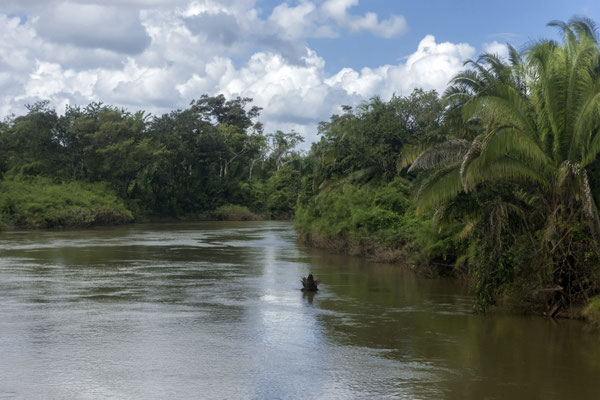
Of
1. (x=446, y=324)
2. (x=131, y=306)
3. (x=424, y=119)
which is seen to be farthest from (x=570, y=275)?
(x=424, y=119)

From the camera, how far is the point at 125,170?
6469cm

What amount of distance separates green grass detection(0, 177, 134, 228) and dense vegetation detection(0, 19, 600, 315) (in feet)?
0.53

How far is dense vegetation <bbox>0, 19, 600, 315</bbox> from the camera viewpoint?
1423cm

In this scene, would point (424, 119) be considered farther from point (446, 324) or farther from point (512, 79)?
point (446, 324)

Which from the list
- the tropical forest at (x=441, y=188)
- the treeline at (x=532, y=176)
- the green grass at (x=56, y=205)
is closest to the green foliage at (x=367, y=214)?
the tropical forest at (x=441, y=188)

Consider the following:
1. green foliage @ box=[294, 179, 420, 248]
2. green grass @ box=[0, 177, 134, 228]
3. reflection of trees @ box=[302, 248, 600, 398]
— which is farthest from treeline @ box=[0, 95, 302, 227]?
reflection of trees @ box=[302, 248, 600, 398]

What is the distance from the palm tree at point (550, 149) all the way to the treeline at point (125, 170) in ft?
144

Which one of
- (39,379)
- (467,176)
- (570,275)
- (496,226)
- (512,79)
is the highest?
(512,79)

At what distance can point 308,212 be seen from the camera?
123 feet

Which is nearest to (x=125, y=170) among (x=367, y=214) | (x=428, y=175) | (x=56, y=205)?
(x=56, y=205)

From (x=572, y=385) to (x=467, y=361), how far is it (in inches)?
74.8

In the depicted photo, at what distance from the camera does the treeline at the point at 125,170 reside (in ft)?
182

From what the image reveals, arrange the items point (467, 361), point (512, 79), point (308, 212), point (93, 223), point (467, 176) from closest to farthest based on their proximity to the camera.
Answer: point (467, 361)
point (467, 176)
point (512, 79)
point (308, 212)
point (93, 223)

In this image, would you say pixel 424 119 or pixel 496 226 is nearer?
pixel 496 226
